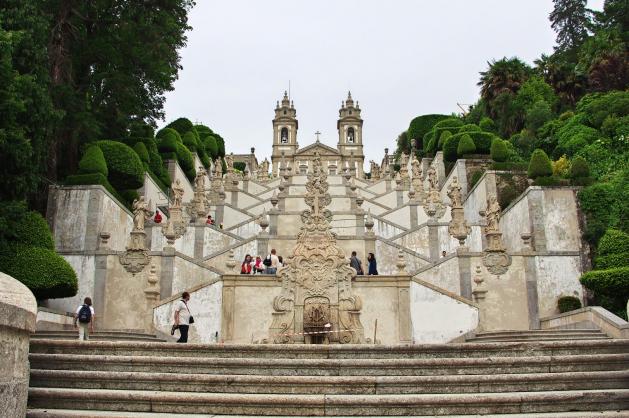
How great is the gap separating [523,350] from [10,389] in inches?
236

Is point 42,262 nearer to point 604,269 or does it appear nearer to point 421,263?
point 421,263

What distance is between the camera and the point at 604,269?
62.3 feet

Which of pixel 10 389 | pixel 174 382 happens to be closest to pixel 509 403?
pixel 174 382

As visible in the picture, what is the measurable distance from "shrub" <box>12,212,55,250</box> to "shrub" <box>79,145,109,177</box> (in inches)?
194

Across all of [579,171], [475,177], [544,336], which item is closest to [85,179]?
[544,336]

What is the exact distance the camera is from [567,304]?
66.9 feet

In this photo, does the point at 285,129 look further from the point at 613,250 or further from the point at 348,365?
the point at 348,365

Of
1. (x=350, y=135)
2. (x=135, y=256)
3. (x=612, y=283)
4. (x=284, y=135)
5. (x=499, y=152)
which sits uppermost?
(x=284, y=135)

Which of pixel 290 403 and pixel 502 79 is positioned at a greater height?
pixel 502 79

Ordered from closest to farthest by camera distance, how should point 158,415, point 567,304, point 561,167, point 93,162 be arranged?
point 158,415
point 567,304
point 93,162
point 561,167

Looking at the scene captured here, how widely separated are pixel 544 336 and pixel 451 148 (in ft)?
77.0

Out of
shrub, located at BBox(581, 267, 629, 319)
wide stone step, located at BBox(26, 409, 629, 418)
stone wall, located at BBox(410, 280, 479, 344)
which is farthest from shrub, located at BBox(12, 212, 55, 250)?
shrub, located at BBox(581, 267, 629, 319)

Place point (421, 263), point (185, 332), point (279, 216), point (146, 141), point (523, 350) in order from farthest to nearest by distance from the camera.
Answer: point (146, 141) < point (279, 216) < point (421, 263) < point (185, 332) < point (523, 350)

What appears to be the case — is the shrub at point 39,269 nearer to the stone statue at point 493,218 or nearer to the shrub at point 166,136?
the stone statue at point 493,218
